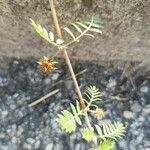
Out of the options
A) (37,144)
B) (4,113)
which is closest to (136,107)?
(37,144)

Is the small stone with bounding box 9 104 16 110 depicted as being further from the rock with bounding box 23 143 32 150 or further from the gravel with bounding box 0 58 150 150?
the rock with bounding box 23 143 32 150

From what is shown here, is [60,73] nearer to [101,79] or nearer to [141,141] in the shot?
[101,79]

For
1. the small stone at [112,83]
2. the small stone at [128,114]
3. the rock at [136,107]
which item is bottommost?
the small stone at [128,114]

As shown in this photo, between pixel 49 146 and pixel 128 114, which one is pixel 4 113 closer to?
pixel 49 146

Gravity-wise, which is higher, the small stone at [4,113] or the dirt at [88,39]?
the dirt at [88,39]

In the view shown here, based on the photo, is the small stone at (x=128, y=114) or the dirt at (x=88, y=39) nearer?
the dirt at (x=88, y=39)

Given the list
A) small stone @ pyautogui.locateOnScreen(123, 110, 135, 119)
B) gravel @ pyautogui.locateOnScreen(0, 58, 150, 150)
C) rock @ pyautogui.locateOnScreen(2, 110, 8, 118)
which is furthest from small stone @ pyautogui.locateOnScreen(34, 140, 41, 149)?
small stone @ pyautogui.locateOnScreen(123, 110, 135, 119)

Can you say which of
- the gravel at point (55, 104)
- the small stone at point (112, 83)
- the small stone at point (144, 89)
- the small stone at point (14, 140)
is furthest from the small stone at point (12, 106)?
the small stone at point (144, 89)

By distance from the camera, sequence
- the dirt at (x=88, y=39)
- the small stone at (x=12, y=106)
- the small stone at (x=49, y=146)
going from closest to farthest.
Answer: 1. the dirt at (x=88, y=39)
2. the small stone at (x=49, y=146)
3. the small stone at (x=12, y=106)

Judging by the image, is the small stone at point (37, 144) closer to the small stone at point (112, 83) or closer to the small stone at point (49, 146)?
the small stone at point (49, 146)
